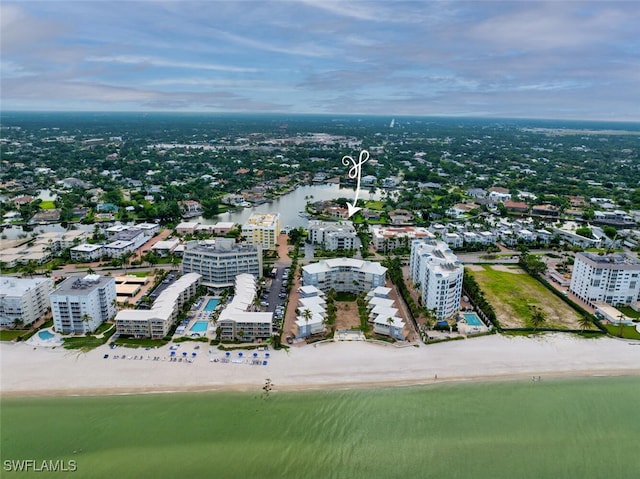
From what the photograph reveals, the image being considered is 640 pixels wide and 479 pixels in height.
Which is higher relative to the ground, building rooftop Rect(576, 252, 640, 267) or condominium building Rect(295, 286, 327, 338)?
building rooftop Rect(576, 252, 640, 267)

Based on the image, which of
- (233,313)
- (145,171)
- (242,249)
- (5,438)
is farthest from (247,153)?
(5,438)

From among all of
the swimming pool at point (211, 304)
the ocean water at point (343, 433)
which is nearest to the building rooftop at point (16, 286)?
the ocean water at point (343, 433)

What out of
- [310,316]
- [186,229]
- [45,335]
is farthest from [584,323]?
[186,229]

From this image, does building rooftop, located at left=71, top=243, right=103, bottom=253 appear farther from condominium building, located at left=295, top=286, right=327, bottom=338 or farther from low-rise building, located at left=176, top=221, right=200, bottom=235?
condominium building, located at left=295, top=286, right=327, bottom=338

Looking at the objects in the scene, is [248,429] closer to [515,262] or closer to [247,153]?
[515,262]

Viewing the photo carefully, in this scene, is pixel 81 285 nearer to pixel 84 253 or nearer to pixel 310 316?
pixel 84 253

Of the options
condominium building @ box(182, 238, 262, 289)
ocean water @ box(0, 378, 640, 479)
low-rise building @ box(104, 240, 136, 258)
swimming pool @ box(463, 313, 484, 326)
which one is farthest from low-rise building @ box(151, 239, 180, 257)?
swimming pool @ box(463, 313, 484, 326)
